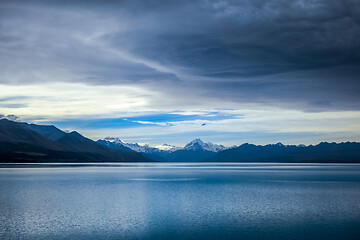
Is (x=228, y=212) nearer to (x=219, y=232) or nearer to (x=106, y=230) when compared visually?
(x=219, y=232)

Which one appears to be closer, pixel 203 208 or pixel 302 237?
pixel 302 237

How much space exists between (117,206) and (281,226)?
1154 inches

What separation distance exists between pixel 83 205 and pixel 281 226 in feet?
115

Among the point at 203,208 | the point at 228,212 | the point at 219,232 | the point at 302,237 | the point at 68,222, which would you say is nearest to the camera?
the point at 302,237

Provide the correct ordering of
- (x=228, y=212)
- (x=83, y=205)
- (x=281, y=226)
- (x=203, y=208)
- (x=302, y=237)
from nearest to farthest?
(x=302, y=237) → (x=281, y=226) → (x=228, y=212) → (x=203, y=208) → (x=83, y=205)

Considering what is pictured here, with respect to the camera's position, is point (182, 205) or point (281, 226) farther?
point (182, 205)

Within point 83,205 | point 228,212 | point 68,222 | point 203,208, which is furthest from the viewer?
point 83,205

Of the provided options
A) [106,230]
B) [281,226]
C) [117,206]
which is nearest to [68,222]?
[106,230]

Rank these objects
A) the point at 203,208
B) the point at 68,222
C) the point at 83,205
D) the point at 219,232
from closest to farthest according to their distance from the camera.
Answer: the point at 219,232 < the point at 68,222 < the point at 203,208 < the point at 83,205

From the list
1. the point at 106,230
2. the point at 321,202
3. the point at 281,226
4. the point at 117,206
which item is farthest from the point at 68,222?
the point at 321,202

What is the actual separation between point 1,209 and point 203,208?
104 ft

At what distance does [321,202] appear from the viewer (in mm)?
67375

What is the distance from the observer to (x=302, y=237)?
3931 cm

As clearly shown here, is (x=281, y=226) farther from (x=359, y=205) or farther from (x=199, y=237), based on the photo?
(x=359, y=205)
